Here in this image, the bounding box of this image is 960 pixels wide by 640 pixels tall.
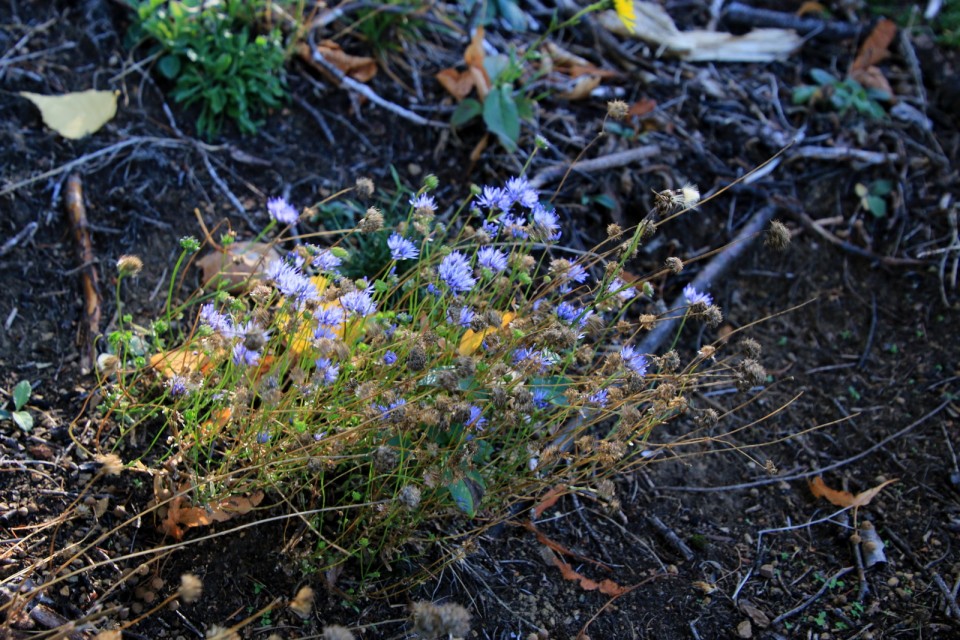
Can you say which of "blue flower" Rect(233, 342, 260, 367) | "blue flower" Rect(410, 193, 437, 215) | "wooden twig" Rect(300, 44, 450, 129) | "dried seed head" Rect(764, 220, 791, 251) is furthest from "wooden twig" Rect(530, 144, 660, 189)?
"blue flower" Rect(233, 342, 260, 367)

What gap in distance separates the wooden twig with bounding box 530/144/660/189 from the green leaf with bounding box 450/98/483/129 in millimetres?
325

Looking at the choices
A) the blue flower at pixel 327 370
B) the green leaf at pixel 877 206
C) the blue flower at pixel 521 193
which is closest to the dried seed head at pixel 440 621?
the blue flower at pixel 327 370

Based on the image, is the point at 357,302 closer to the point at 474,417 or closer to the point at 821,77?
the point at 474,417

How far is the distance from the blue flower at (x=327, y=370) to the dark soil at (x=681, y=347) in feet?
1.34

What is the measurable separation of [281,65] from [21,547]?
6.37ft

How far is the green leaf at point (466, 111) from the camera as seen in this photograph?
3182mm

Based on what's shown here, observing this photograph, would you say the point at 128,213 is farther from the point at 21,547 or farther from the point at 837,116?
the point at 837,116

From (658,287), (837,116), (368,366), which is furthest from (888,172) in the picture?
(368,366)

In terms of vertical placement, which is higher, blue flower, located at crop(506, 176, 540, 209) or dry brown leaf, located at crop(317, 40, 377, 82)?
blue flower, located at crop(506, 176, 540, 209)

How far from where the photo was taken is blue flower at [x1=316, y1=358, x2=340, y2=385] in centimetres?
191

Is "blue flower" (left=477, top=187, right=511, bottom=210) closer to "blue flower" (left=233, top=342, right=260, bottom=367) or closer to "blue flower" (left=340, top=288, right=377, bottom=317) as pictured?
"blue flower" (left=340, top=288, right=377, bottom=317)

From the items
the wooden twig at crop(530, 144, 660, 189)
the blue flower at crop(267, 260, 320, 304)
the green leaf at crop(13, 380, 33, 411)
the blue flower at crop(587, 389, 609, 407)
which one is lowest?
the green leaf at crop(13, 380, 33, 411)

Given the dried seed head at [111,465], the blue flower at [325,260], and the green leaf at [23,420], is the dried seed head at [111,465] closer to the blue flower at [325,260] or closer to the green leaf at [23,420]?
the green leaf at [23,420]

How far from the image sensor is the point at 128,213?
9.11ft
